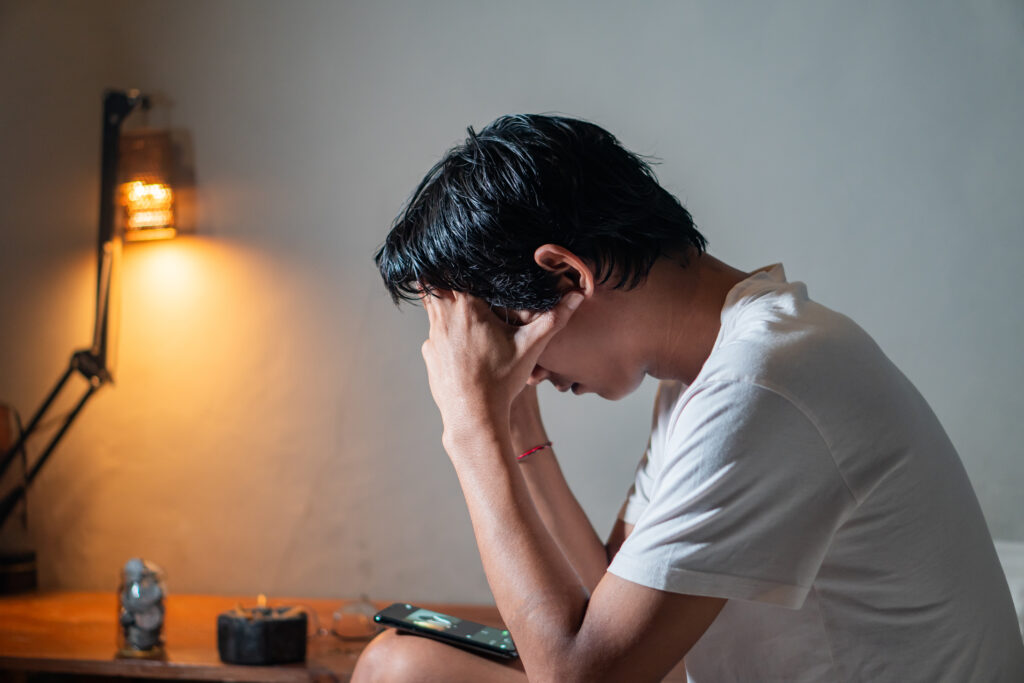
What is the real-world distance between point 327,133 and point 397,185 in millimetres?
194

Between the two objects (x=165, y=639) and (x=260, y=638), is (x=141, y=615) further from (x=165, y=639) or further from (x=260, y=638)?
(x=260, y=638)

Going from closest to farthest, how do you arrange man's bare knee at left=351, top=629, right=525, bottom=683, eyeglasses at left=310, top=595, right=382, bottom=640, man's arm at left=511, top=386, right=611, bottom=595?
man's bare knee at left=351, top=629, right=525, bottom=683
man's arm at left=511, top=386, right=611, bottom=595
eyeglasses at left=310, top=595, right=382, bottom=640

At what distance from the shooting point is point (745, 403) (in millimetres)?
626

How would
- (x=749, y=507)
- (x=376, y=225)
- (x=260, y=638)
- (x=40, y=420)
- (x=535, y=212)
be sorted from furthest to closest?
(x=40, y=420)
(x=376, y=225)
(x=260, y=638)
(x=535, y=212)
(x=749, y=507)

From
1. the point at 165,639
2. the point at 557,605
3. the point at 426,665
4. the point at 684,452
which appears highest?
the point at 684,452

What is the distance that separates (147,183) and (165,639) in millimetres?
918

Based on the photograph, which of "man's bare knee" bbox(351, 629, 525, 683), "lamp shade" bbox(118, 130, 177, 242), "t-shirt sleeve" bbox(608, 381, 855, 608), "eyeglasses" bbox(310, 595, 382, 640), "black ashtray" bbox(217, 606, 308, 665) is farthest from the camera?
"lamp shade" bbox(118, 130, 177, 242)

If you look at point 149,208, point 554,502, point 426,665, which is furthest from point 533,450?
point 149,208

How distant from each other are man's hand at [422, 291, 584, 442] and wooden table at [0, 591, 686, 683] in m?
0.50

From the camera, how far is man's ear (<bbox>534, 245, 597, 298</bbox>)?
31.7 inches

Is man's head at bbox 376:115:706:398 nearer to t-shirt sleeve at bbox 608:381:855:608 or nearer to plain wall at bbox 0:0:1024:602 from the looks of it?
t-shirt sleeve at bbox 608:381:855:608

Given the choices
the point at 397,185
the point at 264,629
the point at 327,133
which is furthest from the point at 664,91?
the point at 264,629

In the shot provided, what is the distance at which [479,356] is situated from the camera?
0.90 m

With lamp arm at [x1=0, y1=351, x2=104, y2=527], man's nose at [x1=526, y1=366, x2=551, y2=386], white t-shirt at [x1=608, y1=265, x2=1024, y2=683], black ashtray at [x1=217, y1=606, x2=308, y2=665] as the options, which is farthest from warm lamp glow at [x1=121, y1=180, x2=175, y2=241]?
white t-shirt at [x1=608, y1=265, x2=1024, y2=683]
